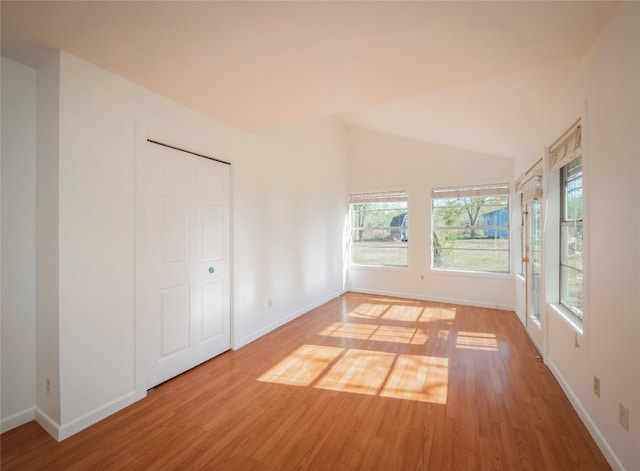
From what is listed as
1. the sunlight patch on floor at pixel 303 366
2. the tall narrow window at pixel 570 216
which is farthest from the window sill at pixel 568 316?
the sunlight patch on floor at pixel 303 366

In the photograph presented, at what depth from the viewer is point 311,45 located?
1828 mm

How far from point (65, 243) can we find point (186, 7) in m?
1.62

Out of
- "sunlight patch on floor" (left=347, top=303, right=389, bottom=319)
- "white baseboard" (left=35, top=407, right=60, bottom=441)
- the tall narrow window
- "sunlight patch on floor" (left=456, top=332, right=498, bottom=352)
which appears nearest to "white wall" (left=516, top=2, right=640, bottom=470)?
the tall narrow window

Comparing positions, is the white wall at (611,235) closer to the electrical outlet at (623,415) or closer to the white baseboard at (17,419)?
the electrical outlet at (623,415)

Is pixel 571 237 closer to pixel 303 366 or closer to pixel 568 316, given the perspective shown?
pixel 568 316

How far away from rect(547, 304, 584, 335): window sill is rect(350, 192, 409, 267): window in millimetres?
3141

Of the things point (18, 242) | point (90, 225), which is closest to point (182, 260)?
point (90, 225)

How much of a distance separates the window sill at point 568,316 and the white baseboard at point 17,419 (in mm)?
3971

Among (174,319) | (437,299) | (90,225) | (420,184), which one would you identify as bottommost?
(437,299)

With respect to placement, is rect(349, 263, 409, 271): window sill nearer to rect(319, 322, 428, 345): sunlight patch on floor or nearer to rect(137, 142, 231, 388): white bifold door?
rect(319, 322, 428, 345): sunlight patch on floor

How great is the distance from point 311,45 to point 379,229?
4.61 metres

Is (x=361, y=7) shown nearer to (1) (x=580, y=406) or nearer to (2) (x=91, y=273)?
(2) (x=91, y=273)

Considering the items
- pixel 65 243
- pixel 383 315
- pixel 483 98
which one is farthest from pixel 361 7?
pixel 383 315

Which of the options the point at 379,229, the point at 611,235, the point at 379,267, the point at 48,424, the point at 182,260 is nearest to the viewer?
the point at 611,235
